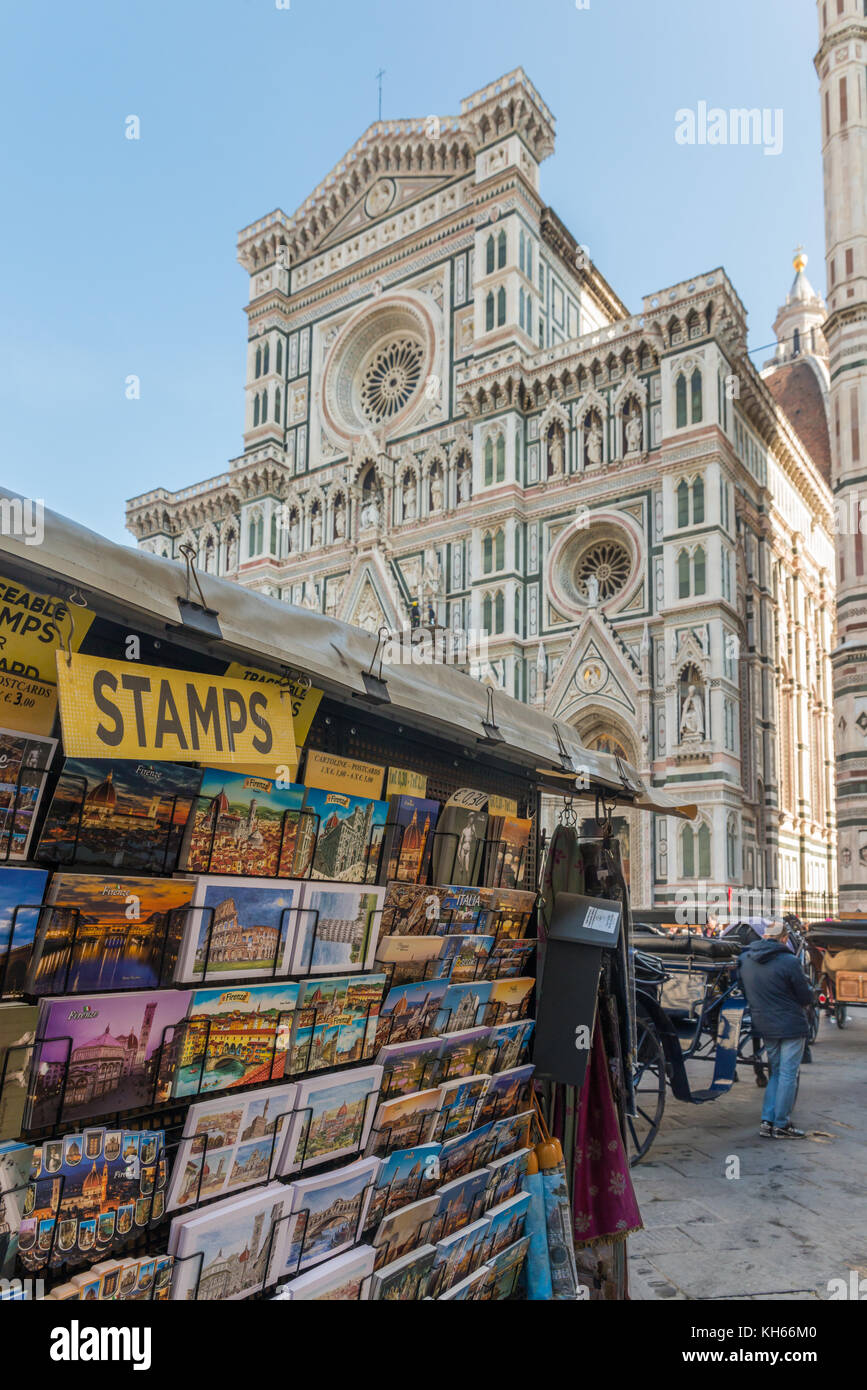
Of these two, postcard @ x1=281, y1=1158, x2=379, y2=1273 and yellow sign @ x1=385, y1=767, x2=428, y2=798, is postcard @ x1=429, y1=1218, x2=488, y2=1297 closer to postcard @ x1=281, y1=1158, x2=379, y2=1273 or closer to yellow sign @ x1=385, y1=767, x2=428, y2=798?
postcard @ x1=281, y1=1158, x2=379, y2=1273

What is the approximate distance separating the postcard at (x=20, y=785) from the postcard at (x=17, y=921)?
0.07m

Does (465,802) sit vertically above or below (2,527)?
below

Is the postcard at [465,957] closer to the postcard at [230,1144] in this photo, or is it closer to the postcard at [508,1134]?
the postcard at [508,1134]

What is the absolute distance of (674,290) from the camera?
22.6m

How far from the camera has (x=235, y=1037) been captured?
8.20 ft

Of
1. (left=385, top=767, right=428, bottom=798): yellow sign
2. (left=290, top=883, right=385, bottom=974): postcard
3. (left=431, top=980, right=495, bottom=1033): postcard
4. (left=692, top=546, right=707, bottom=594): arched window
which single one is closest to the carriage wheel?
(left=431, top=980, right=495, bottom=1033): postcard

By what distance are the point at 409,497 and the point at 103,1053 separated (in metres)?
25.8

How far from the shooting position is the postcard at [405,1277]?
2.93m

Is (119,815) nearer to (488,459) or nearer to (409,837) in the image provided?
(409,837)

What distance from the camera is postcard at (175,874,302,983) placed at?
7.89 feet

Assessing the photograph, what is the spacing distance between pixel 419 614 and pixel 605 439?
6643 mm
